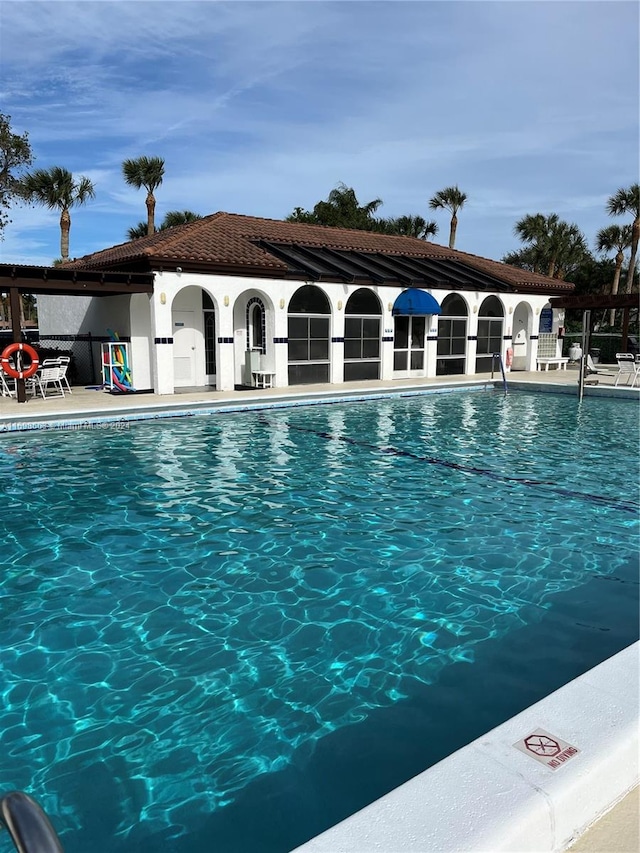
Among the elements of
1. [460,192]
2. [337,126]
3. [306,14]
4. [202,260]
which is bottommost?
[202,260]

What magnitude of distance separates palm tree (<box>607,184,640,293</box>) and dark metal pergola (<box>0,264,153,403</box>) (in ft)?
125

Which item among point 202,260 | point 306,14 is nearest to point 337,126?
point 202,260

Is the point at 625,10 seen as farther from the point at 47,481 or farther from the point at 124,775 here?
the point at 47,481

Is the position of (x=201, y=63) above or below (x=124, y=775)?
above

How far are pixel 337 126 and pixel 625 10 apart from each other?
49.7 ft

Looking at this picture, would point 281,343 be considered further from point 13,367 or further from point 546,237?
point 546,237

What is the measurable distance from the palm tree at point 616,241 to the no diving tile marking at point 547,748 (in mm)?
47666

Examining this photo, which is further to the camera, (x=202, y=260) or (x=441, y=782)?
(x=202, y=260)

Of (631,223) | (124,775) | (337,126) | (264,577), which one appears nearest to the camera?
(124,775)

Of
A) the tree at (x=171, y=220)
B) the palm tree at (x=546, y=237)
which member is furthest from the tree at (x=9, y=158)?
the palm tree at (x=546, y=237)

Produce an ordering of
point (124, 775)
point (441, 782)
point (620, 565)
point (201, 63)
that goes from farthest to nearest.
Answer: point (201, 63)
point (620, 565)
point (124, 775)
point (441, 782)

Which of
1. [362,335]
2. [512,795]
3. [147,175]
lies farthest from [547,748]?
[147,175]

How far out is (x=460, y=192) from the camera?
47.4m

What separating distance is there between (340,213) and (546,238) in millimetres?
15826
